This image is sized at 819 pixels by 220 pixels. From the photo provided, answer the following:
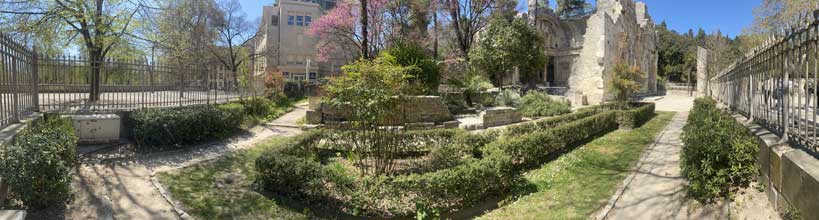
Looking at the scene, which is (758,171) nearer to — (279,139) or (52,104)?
(279,139)

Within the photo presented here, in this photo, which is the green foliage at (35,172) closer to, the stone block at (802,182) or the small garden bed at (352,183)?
the small garden bed at (352,183)

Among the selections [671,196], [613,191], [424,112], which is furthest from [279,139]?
[671,196]

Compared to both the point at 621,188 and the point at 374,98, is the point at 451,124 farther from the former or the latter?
the point at 621,188

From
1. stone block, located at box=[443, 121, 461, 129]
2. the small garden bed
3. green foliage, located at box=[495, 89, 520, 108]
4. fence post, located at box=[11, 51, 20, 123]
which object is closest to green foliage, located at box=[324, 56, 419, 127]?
the small garden bed

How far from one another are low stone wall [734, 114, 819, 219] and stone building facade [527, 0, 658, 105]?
26.6 meters

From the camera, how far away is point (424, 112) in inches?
584

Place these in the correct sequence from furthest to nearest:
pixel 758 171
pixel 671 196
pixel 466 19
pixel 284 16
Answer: pixel 284 16
pixel 466 19
pixel 671 196
pixel 758 171

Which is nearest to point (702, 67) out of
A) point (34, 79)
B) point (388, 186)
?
point (388, 186)

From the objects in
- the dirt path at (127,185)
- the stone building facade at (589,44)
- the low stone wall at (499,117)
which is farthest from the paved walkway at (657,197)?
the stone building facade at (589,44)

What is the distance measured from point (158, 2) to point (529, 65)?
2208 centimetres

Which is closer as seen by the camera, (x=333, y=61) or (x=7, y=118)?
(x=7, y=118)

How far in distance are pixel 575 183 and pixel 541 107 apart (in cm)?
1249

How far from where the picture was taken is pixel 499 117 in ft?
51.1

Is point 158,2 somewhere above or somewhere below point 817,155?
above
